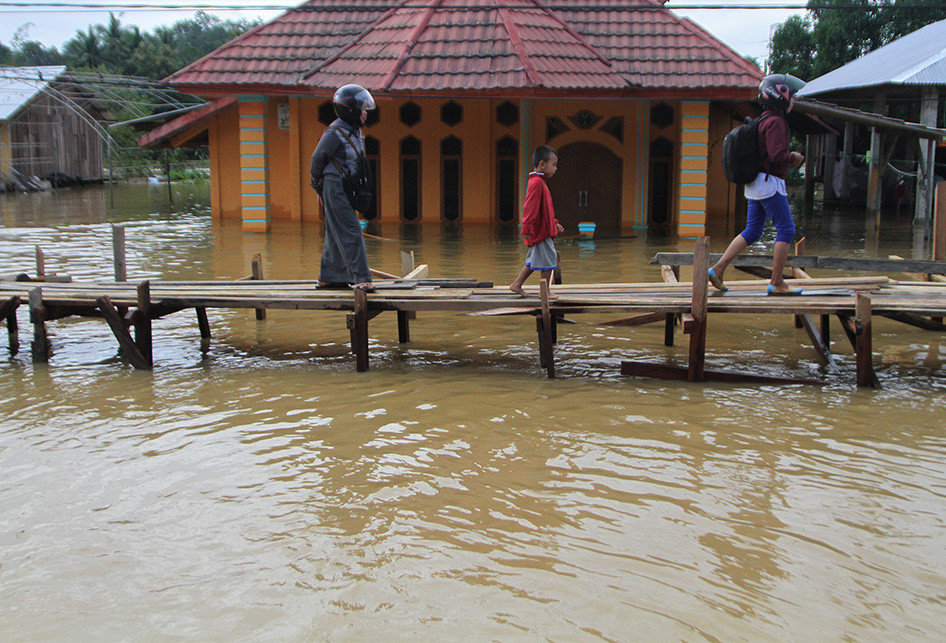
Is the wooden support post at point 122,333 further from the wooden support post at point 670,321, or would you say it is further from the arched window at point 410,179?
the arched window at point 410,179

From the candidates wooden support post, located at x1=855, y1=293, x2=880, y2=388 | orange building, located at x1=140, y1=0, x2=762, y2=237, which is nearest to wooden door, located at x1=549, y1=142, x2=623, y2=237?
orange building, located at x1=140, y1=0, x2=762, y2=237

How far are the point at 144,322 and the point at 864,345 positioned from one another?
5829mm

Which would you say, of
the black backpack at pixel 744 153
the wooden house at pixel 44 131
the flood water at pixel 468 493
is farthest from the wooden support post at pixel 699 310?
the wooden house at pixel 44 131

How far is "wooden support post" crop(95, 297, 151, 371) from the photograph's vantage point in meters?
7.73

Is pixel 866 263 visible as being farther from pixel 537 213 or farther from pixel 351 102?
pixel 351 102

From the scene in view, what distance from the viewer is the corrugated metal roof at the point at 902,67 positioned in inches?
671

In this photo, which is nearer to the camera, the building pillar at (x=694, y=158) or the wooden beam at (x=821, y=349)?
the wooden beam at (x=821, y=349)

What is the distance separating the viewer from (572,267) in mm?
12797

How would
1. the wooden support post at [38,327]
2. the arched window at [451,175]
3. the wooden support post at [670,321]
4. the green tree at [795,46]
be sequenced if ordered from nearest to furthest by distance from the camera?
the wooden support post at [38,327], the wooden support post at [670,321], the arched window at [451,175], the green tree at [795,46]

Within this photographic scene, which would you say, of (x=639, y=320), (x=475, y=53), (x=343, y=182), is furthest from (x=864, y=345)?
(x=475, y=53)

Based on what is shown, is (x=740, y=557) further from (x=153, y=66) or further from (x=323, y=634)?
(x=153, y=66)

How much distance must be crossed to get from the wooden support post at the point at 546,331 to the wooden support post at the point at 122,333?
3.41m

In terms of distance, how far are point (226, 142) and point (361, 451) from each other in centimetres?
1555

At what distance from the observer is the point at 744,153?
7227 millimetres
